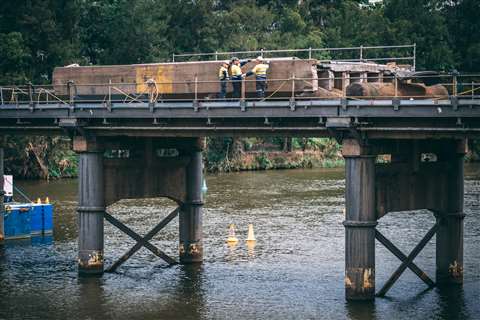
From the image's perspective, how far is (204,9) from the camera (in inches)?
4555

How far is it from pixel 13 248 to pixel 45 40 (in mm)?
43727

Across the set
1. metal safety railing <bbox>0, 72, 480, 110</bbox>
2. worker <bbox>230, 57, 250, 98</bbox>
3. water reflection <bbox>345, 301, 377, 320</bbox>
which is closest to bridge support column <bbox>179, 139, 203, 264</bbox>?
metal safety railing <bbox>0, 72, 480, 110</bbox>

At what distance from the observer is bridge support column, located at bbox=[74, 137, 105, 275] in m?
42.8

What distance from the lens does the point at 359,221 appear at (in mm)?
36406

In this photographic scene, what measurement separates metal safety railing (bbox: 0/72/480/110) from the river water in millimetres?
6851

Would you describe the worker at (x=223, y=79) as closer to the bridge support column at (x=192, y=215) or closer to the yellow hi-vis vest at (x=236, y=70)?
the yellow hi-vis vest at (x=236, y=70)

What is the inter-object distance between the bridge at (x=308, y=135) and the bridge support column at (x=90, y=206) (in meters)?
0.04

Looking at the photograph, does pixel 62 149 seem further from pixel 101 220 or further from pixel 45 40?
pixel 101 220

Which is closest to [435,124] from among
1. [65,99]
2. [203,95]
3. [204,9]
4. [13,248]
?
[203,95]

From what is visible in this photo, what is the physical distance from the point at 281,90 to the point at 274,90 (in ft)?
2.00

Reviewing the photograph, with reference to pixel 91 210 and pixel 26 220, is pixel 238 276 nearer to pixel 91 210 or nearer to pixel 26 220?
pixel 91 210

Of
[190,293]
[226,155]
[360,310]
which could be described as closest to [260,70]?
[190,293]

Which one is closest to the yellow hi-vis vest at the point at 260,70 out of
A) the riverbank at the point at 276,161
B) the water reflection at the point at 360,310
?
the water reflection at the point at 360,310

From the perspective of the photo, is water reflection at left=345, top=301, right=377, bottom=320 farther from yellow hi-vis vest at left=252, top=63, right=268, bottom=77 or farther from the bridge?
yellow hi-vis vest at left=252, top=63, right=268, bottom=77
